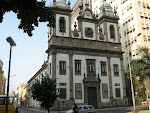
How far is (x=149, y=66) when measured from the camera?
32.8 metres

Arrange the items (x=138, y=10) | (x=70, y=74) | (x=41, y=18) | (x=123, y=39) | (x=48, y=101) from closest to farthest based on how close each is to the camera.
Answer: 1. (x=41, y=18)
2. (x=48, y=101)
3. (x=70, y=74)
4. (x=138, y=10)
5. (x=123, y=39)

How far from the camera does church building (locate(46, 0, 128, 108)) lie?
3281cm

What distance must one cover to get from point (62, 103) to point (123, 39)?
3312 centimetres

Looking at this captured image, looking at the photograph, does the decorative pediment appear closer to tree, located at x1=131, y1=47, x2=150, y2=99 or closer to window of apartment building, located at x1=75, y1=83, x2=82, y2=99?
tree, located at x1=131, y1=47, x2=150, y2=99

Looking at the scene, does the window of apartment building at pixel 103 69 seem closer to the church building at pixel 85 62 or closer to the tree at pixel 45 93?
the church building at pixel 85 62

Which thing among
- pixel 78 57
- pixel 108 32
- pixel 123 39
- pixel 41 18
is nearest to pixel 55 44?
pixel 78 57

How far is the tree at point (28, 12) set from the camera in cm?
918

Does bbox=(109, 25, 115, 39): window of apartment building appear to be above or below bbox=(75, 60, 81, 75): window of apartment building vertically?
above

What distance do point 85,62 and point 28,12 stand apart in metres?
26.1

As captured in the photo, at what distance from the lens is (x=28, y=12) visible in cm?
1002

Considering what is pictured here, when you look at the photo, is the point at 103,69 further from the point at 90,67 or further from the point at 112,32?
the point at 112,32

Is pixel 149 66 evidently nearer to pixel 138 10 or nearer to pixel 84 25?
pixel 84 25

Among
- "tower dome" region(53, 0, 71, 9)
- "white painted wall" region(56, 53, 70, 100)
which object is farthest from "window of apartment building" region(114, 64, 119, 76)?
"tower dome" region(53, 0, 71, 9)

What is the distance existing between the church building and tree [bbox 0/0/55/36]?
21729 mm
